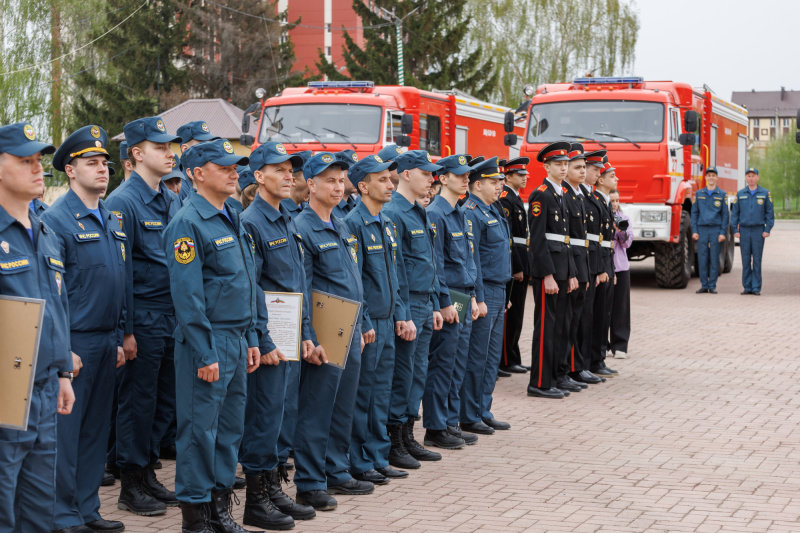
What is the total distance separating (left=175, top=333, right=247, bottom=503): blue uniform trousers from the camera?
5219mm

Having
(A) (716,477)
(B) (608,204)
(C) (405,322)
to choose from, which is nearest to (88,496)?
(C) (405,322)

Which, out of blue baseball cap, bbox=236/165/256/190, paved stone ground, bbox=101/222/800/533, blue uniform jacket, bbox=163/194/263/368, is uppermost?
blue baseball cap, bbox=236/165/256/190

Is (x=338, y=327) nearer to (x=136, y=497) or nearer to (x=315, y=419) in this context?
(x=315, y=419)

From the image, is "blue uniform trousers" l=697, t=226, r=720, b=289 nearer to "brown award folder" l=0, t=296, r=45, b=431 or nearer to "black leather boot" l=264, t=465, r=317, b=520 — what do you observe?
"black leather boot" l=264, t=465, r=317, b=520

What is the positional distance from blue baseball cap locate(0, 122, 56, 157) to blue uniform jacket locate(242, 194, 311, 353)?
5.02 feet

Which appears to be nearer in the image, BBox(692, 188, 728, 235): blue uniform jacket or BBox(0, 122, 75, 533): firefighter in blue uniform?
BBox(0, 122, 75, 533): firefighter in blue uniform

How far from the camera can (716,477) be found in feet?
22.7

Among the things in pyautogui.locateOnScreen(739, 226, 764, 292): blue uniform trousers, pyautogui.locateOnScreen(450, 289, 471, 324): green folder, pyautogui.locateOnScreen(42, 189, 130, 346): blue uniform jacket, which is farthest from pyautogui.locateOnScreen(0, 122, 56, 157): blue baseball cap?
pyautogui.locateOnScreen(739, 226, 764, 292): blue uniform trousers

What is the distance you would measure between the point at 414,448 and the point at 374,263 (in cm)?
157

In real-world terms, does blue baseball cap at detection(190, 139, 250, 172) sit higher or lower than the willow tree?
lower

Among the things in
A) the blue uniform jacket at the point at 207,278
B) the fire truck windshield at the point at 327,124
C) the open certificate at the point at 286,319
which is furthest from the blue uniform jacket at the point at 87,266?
the fire truck windshield at the point at 327,124

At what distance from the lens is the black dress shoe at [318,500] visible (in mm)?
6137

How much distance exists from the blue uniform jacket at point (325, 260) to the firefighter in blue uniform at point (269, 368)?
225 millimetres

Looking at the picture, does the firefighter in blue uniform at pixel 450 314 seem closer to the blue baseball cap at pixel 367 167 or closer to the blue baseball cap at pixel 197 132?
the blue baseball cap at pixel 367 167
